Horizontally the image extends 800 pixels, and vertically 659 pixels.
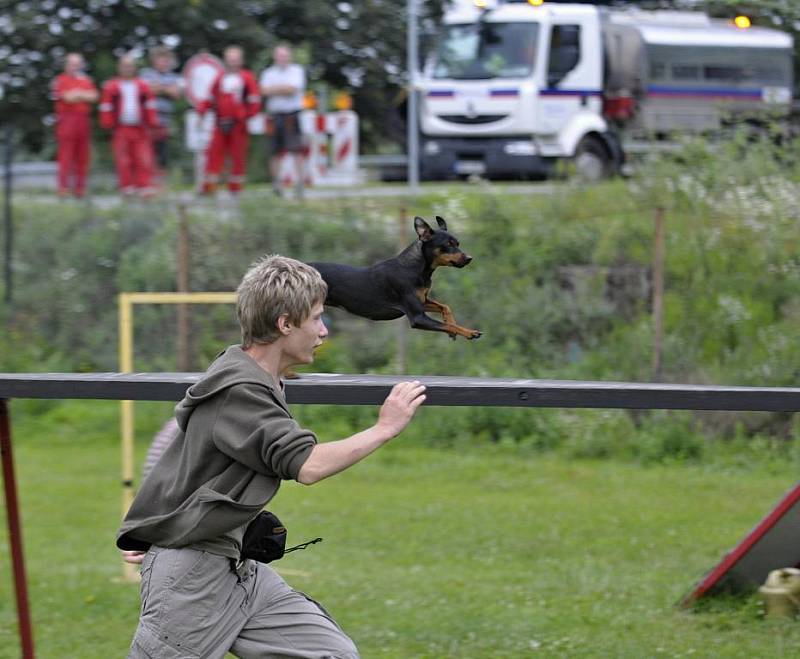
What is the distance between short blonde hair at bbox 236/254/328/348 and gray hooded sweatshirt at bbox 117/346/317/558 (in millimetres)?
122

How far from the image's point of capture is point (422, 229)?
12.5 ft

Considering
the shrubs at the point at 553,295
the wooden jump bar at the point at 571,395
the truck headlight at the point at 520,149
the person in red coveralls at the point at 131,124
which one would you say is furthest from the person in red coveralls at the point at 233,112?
the wooden jump bar at the point at 571,395

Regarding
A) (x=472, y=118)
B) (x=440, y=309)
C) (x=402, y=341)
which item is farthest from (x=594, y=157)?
(x=440, y=309)

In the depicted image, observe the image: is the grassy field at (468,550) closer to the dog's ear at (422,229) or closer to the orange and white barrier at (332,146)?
the dog's ear at (422,229)

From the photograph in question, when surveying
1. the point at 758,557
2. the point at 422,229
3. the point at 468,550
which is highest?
the point at 422,229

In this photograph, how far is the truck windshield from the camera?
18.8 m

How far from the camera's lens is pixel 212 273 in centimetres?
1266

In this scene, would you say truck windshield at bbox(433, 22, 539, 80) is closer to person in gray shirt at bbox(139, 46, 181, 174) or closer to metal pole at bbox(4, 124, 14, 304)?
person in gray shirt at bbox(139, 46, 181, 174)

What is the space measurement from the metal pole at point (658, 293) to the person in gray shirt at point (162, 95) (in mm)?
6303

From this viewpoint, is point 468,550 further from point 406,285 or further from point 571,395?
point 406,285

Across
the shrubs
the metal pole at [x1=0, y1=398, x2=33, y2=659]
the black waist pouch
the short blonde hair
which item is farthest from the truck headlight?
the short blonde hair

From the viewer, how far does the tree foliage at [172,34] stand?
19.5 m

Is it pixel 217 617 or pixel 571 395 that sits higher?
pixel 571 395

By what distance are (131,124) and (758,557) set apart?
988 centimetres
